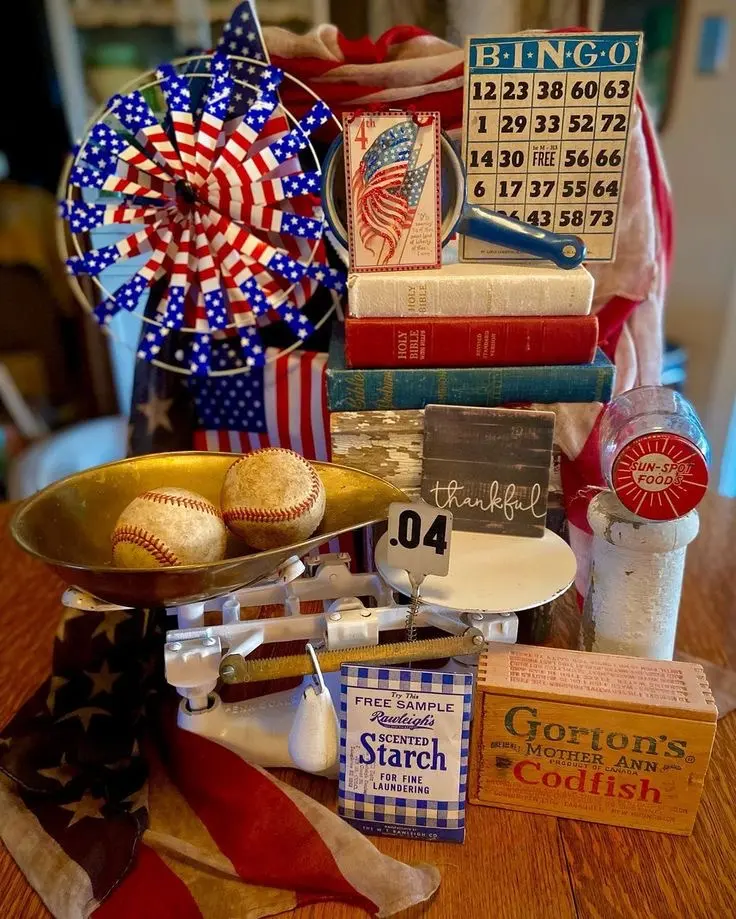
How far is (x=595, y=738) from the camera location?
0.64 meters

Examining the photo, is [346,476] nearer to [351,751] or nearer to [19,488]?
[351,751]

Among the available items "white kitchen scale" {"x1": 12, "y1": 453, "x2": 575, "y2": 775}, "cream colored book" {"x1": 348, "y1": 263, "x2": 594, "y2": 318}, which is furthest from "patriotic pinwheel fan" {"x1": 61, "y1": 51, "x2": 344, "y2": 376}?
"white kitchen scale" {"x1": 12, "y1": 453, "x2": 575, "y2": 775}

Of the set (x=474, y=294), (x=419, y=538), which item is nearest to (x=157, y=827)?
(x=419, y=538)

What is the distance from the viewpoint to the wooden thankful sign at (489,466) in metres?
0.78

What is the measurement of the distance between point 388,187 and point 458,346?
190 millimetres

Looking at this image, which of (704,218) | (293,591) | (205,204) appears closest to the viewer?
(293,591)

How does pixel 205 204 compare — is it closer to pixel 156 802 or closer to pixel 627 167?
pixel 627 167

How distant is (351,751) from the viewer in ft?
2.10

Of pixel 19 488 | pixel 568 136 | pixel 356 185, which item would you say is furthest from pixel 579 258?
pixel 19 488

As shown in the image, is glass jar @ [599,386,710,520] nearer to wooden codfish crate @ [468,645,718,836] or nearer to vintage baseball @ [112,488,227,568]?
wooden codfish crate @ [468,645,718,836]

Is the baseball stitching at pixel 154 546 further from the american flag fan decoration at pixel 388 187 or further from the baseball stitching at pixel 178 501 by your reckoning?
the american flag fan decoration at pixel 388 187

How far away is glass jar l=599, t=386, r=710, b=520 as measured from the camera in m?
0.65

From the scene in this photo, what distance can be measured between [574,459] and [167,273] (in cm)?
58

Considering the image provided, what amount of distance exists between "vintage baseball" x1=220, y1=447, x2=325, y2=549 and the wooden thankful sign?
175mm
